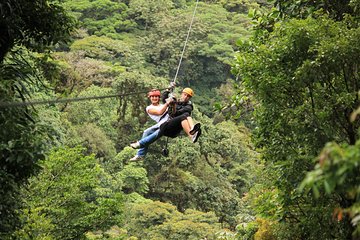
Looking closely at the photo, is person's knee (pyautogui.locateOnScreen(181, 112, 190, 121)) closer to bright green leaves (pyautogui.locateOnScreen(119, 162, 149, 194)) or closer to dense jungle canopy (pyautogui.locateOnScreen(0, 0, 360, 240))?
dense jungle canopy (pyautogui.locateOnScreen(0, 0, 360, 240))

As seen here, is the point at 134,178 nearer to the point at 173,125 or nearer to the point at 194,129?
the point at 173,125

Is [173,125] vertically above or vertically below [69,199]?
above

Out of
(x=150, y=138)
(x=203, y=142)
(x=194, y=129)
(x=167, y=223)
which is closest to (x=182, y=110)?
(x=194, y=129)

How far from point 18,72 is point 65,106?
1871 cm

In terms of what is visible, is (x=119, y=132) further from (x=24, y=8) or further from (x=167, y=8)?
(x=24, y=8)

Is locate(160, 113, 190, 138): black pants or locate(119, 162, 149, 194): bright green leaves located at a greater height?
locate(160, 113, 190, 138): black pants

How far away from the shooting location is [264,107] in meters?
5.96

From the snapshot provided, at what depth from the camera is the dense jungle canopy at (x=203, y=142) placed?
5047 millimetres

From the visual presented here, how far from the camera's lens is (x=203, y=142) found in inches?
959

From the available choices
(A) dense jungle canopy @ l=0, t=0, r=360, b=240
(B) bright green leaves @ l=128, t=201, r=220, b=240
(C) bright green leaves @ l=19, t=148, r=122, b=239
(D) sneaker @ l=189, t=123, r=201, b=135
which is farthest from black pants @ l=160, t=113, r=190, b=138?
(B) bright green leaves @ l=128, t=201, r=220, b=240

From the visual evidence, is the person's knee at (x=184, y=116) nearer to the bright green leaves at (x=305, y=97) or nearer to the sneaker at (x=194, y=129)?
the sneaker at (x=194, y=129)

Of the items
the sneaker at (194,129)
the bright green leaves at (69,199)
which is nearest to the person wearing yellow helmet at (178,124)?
the sneaker at (194,129)

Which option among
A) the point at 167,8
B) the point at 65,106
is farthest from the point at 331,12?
the point at 167,8

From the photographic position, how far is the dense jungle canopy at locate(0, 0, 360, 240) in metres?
5.05
